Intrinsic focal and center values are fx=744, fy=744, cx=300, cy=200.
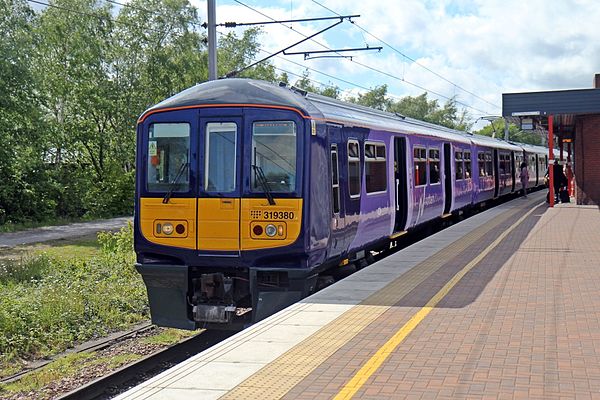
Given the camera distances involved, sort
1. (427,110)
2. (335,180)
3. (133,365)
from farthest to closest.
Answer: (427,110) < (335,180) < (133,365)

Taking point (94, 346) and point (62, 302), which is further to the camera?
point (62, 302)

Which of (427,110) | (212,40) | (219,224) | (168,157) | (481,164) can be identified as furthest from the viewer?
(427,110)

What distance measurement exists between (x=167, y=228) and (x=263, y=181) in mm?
1480

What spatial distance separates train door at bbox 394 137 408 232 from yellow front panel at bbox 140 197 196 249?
5.80 metres

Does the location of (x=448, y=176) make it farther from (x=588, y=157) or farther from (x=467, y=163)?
(x=588, y=157)

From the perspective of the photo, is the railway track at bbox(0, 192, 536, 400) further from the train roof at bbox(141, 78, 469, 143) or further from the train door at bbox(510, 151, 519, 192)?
the train door at bbox(510, 151, 519, 192)

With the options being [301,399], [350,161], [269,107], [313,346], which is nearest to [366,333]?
[313,346]

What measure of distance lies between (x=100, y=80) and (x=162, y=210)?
2692cm

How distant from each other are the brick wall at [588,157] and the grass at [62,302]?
58.5 ft

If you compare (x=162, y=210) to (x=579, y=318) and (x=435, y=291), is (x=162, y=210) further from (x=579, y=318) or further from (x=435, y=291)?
(x=579, y=318)

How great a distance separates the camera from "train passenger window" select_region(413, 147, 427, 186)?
1596 centimetres

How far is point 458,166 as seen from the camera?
2166 cm

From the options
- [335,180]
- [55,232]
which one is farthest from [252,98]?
[55,232]

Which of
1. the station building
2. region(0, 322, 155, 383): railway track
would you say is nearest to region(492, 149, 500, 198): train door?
the station building
